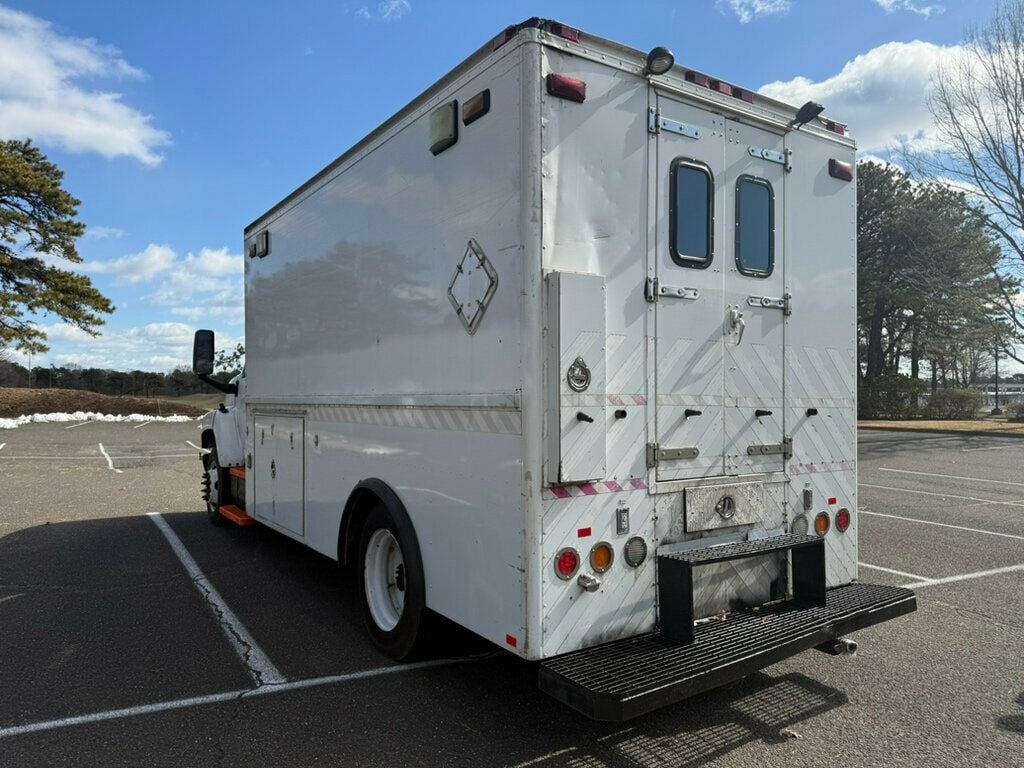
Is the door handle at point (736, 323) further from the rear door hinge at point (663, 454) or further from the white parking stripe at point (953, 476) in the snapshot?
the white parking stripe at point (953, 476)

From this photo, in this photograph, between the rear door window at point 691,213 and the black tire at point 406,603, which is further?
the black tire at point 406,603

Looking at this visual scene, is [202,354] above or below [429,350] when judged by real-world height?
above

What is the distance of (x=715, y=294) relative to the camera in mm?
3842

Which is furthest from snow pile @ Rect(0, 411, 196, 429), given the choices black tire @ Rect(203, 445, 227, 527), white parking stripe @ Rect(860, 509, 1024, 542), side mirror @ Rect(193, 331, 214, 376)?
white parking stripe @ Rect(860, 509, 1024, 542)

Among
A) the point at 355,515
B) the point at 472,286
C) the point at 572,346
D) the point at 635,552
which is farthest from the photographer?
the point at 355,515

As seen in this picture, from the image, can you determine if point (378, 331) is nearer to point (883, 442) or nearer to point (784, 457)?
point (784, 457)

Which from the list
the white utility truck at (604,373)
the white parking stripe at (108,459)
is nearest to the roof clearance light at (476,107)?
the white utility truck at (604,373)

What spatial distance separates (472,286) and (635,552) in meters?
1.51

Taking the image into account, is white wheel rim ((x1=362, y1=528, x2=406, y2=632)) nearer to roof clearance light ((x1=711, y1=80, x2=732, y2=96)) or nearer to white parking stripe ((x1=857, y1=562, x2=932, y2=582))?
roof clearance light ((x1=711, y1=80, x2=732, y2=96))

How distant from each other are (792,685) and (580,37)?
3.56 meters

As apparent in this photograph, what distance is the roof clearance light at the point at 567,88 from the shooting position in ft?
10.7

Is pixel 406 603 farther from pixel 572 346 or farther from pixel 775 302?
pixel 775 302

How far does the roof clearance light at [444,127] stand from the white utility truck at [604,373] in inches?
0.6

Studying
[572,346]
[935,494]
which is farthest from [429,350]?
[935,494]
